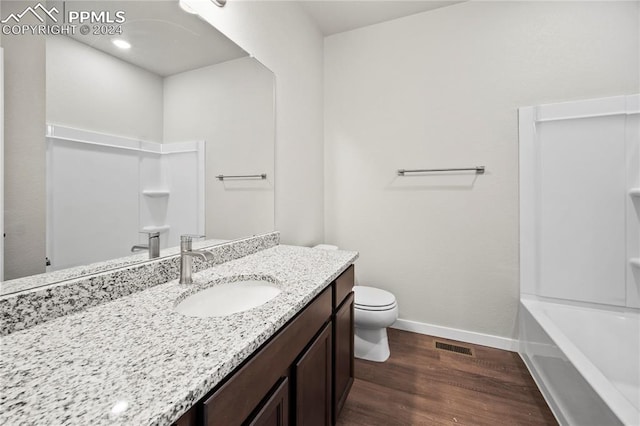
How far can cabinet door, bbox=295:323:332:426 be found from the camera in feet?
3.00

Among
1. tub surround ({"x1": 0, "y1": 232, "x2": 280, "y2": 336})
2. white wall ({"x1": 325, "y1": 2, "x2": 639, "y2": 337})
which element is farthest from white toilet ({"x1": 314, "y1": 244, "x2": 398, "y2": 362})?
tub surround ({"x1": 0, "y1": 232, "x2": 280, "y2": 336})

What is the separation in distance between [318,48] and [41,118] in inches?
89.7

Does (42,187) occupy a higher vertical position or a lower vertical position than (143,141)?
lower

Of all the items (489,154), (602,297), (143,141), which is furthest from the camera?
(489,154)

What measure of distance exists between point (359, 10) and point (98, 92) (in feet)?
7.00

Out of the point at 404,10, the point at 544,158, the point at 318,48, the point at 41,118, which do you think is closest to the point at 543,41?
the point at 544,158

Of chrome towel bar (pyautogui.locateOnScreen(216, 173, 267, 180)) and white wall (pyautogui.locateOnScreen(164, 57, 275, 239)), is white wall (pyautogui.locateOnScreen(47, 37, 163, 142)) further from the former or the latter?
chrome towel bar (pyautogui.locateOnScreen(216, 173, 267, 180))

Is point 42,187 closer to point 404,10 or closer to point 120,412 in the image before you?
point 120,412

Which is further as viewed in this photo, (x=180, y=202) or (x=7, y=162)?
(x=180, y=202)

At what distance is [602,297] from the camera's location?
1.80m

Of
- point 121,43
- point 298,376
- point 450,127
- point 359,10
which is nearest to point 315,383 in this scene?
point 298,376

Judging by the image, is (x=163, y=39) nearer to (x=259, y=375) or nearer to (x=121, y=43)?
(x=121, y=43)

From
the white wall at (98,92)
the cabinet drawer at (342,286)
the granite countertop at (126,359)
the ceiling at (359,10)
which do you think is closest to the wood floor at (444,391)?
the cabinet drawer at (342,286)

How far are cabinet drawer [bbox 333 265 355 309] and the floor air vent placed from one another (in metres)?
1.15
